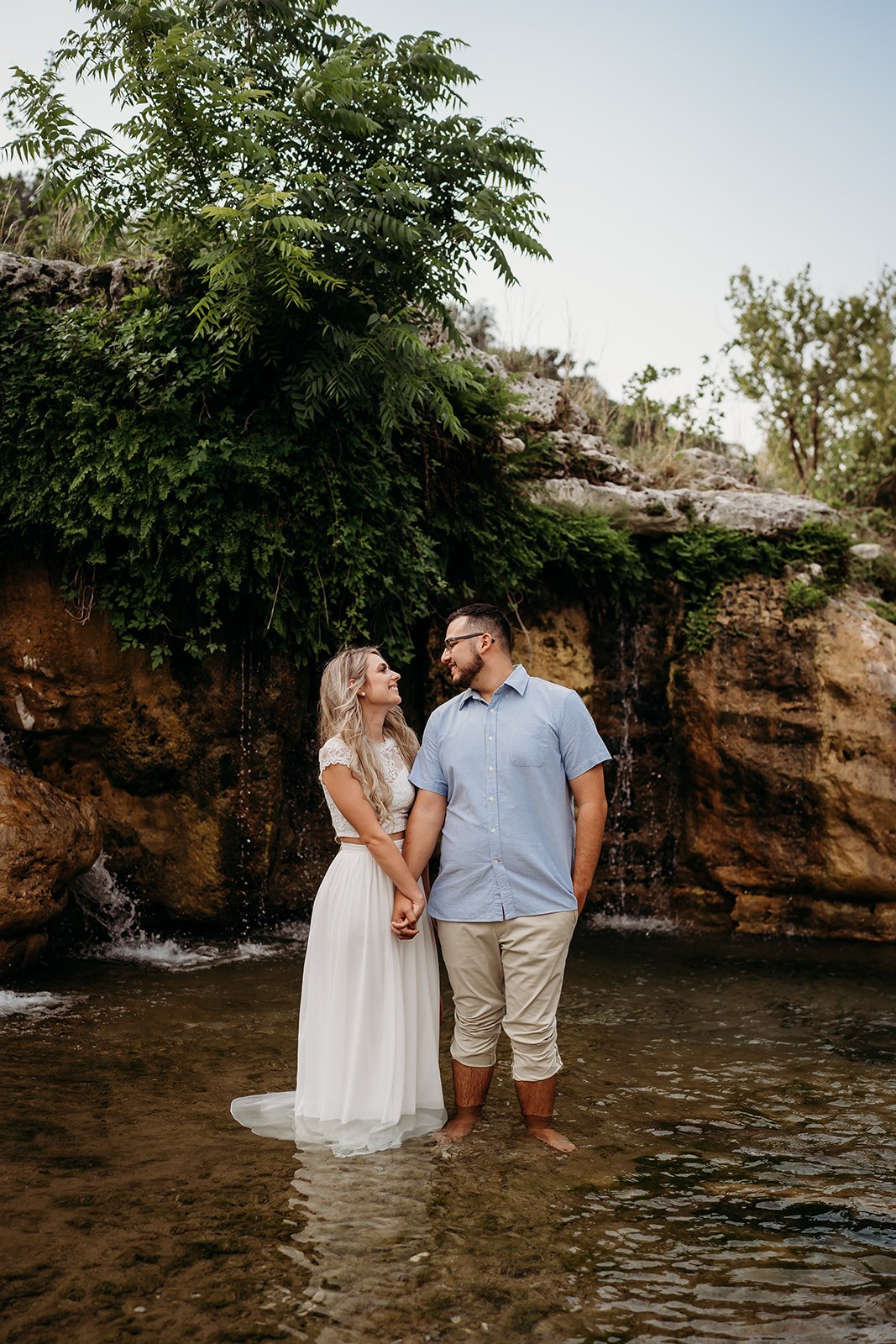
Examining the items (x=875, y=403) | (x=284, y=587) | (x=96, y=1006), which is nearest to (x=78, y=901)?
(x=96, y=1006)

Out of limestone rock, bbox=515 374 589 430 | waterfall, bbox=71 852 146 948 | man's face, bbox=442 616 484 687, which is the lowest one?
waterfall, bbox=71 852 146 948

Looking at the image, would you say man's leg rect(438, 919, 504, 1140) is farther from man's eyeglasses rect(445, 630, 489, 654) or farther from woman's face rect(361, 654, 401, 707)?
man's eyeglasses rect(445, 630, 489, 654)

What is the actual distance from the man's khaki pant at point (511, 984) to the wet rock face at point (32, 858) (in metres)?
3.78

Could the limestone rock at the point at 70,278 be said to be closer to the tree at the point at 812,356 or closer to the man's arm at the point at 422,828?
the man's arm at the point at 422,828

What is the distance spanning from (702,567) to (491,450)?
8.68 feet

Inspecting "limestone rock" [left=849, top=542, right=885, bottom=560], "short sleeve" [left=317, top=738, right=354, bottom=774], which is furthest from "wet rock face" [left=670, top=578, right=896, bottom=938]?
"short sleeve" [left=317, top=738, right=354, bottom=774]

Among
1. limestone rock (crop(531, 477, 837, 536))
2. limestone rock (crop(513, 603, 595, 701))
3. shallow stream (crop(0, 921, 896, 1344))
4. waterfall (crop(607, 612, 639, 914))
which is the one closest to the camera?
shallow stream (crop(0, 921, 896, 1344))

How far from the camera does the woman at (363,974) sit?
15.5 feet

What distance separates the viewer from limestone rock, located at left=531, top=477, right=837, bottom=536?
1088 centimetres

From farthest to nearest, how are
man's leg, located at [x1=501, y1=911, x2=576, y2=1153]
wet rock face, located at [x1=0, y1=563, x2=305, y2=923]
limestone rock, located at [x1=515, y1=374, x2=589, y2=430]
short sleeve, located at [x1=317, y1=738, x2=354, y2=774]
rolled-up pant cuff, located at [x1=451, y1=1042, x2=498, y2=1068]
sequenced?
1. limestone rock, located at [x1=515, y1=374, x2=589, y2=430]
2. wet rock face, located at [x1=0, y1=563, x2=305, y2=923]
3. rolled-up pant cuff, located at [x1=451, y1=1042, x2=498, y2=1068]
4. short sleeve, located at [x1=317, y1=738, x2=354, y2=774]
5. man's leg, located at [x1=501, y1=911, x2=576, y2=1153]

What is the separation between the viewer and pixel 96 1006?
7035 mm

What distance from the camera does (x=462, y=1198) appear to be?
4.16m

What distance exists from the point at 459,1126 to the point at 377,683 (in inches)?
82.0

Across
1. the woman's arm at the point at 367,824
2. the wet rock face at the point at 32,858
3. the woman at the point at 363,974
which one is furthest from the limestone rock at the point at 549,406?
the woman's arm at the point at 367,824
